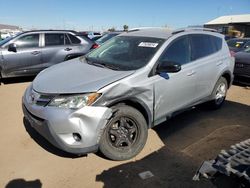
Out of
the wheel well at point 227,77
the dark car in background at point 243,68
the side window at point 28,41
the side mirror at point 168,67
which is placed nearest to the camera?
the side mirror at point 168,67

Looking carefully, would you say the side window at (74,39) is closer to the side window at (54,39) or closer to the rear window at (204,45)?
the side window at (54,39)

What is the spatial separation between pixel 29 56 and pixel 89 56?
387cm

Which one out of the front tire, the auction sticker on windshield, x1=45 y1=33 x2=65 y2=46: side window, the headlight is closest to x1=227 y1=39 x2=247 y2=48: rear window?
x1=45 y1=33 x2=65 y2=46: side window

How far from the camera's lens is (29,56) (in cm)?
Answer: 792

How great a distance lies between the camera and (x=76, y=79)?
11.7ft

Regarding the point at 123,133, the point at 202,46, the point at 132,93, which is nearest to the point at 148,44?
the point at 132,93

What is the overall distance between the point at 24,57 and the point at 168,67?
549cm

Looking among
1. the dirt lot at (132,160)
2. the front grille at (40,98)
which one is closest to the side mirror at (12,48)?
the dirt lot at (132,160)

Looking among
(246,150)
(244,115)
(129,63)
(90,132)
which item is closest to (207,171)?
(246,150)

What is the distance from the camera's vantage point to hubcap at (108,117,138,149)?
11.4ft

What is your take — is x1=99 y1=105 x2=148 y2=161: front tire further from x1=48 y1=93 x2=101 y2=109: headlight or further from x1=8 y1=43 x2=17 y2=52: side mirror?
x1=8 y1=43 x2=17 y2=52: side mirror

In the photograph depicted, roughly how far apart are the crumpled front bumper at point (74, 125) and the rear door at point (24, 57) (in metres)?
5.07

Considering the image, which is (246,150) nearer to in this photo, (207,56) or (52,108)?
(52,108)

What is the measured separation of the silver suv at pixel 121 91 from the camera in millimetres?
3186
